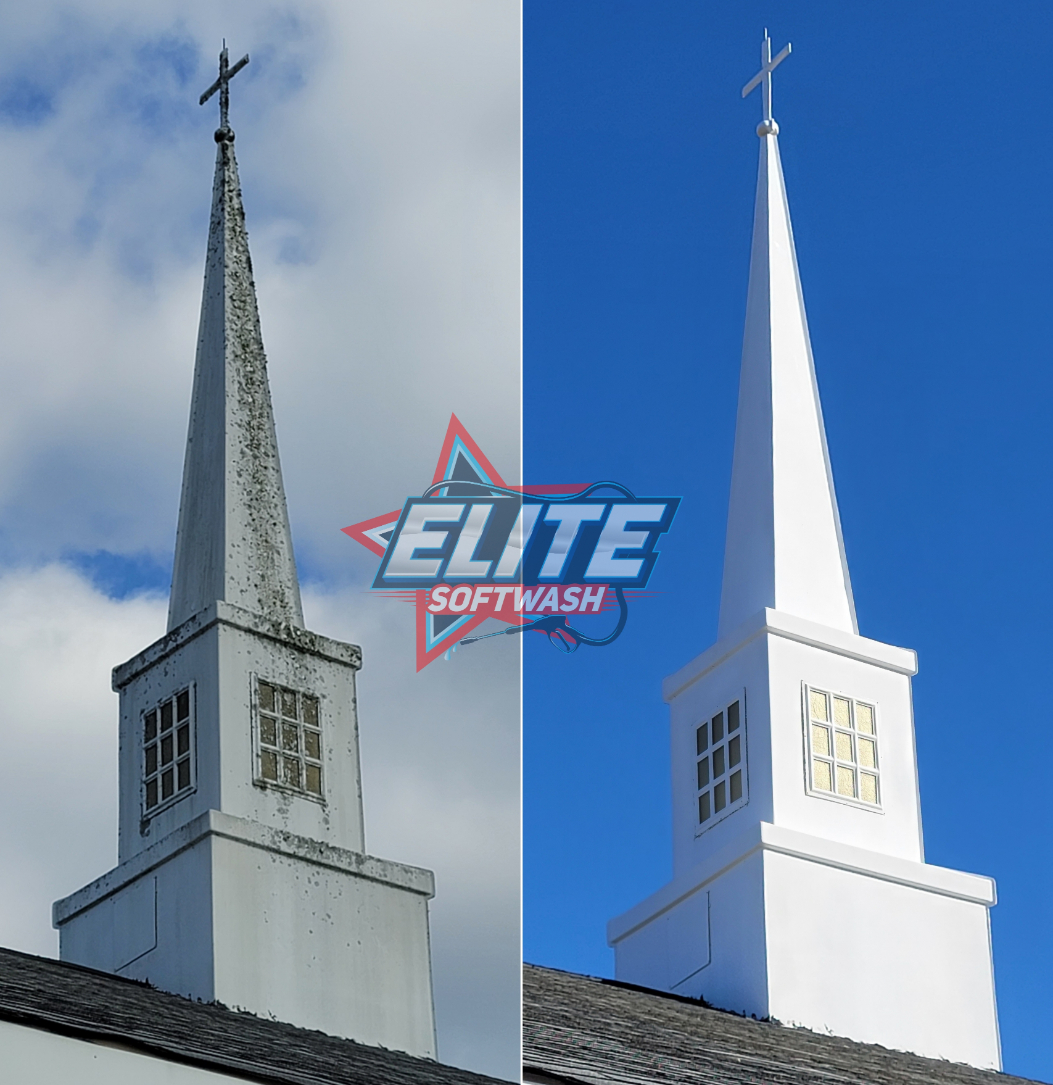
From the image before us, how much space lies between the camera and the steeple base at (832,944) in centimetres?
1596

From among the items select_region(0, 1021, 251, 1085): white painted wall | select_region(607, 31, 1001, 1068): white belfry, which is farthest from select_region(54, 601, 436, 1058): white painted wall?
select_region(0, 1021, 251, 1085): white painted wall

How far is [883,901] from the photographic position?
16734mm

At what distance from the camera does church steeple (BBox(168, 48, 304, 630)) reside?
1539 cm

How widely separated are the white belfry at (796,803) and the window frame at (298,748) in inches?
137

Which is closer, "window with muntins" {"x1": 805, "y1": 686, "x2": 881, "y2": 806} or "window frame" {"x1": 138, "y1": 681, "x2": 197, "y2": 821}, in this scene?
"window frame" {"x1": 138, "y1": 681, "x2": 197, "y2": 821}

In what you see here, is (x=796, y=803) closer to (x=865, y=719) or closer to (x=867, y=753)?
(x=867, y=753)

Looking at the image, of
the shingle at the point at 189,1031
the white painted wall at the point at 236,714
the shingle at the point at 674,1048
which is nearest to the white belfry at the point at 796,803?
the shingle at the point at 674,1048

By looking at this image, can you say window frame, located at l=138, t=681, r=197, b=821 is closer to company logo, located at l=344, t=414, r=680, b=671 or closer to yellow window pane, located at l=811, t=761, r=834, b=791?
company logo, located at l=344, t=414, r=680, b=671

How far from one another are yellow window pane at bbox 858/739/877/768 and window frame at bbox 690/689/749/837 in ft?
3.19

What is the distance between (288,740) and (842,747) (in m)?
4.85

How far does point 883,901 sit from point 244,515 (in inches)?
219

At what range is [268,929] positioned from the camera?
13.3 metres

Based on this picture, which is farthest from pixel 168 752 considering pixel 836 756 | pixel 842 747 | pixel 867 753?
pixel 867 753

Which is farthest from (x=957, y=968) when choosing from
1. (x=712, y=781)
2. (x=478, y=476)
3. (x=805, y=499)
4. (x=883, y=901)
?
(x=478, y=476)
